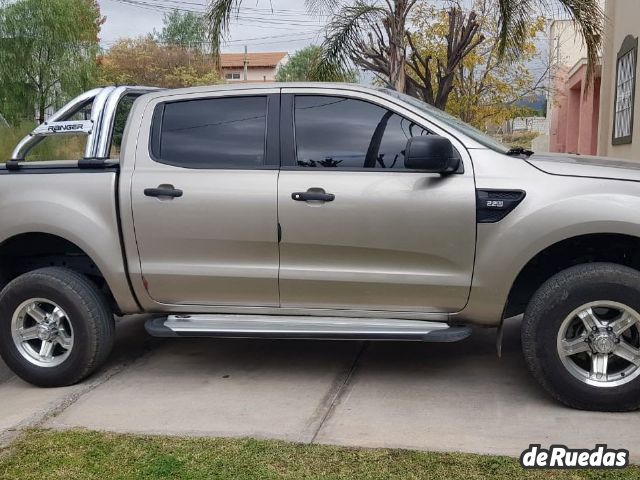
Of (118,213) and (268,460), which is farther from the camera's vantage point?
(118,213)

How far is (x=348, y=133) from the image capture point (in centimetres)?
459

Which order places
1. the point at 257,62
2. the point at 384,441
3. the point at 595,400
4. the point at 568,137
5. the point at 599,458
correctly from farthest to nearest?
1. the point at 257,62
2. the point at 568,137
3. the point at 595,400
4. the point at 384,441
5. the point at 599,458

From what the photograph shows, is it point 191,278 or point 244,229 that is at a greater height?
point 244,229

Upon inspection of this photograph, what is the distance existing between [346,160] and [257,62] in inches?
2847

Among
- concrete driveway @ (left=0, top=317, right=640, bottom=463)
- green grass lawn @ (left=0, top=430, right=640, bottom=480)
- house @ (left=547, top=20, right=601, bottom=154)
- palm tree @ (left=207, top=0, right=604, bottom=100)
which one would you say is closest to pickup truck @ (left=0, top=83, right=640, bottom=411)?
concrete driveway @ (left=0, top=317, right=640, bottom=463)

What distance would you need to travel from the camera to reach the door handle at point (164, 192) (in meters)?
4.58

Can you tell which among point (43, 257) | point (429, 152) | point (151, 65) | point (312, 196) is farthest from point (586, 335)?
point (151, 65)

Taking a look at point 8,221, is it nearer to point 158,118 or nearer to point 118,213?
point 118,213

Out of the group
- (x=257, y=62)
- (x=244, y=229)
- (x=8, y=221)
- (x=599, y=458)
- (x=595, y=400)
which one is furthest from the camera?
(x=257, y=62)

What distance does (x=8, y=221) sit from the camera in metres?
4.86

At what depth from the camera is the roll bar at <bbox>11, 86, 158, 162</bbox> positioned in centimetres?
502

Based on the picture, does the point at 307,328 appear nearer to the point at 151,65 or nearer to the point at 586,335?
the point at 586,335

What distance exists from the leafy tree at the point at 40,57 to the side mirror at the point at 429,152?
2326 centimetres

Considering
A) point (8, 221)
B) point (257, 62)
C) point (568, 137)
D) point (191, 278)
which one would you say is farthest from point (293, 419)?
point (257, 62)
